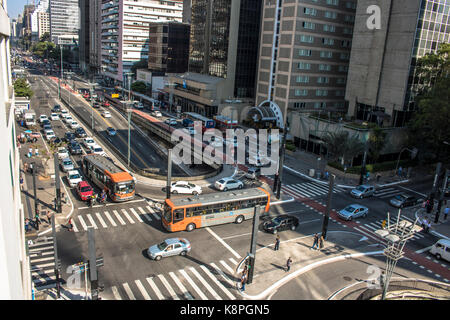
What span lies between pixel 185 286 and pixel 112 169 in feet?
67.0

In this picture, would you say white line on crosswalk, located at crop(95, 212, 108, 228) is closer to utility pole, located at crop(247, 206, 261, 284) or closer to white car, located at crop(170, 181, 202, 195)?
white car, located at crop(170, 181, 202, 195)

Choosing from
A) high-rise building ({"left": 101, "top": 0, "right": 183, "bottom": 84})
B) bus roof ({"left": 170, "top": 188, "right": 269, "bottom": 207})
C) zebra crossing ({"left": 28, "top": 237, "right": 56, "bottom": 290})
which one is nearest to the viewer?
zebra crossing ({"left": 28, "top": 237, "right": 56, "bottom": 290})

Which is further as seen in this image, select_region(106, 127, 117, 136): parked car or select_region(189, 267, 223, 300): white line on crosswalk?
select_region(106, 127, 117, 136): parked car

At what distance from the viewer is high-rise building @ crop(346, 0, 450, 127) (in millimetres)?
59188

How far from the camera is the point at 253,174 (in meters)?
50.0

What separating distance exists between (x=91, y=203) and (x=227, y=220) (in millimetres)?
14474

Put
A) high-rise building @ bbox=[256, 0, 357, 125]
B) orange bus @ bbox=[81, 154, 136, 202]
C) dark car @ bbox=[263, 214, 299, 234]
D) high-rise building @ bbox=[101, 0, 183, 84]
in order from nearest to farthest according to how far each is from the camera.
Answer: dark car @ bbox=[263, 214, 299, 234] < orange bus @ bbox=[81, 154, 136, 202] < high-rise building @ bbox=[256, 0, 357, 125] < high-rise building @ bbox=[101, 0, 183, 84]

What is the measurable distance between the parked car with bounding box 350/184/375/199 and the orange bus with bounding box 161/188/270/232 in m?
14.7

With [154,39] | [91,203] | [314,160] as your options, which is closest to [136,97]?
[154,39]

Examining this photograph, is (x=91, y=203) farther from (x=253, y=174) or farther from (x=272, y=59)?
(x=272, y=59)

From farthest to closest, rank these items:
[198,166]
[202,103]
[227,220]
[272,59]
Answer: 1. [202,103]
2. [272,59]
3. [198,166]
4. [227,220]

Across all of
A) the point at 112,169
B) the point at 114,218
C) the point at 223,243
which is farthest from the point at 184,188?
the point at 223,243

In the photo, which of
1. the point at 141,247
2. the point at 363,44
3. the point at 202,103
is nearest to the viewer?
the point at 141,247

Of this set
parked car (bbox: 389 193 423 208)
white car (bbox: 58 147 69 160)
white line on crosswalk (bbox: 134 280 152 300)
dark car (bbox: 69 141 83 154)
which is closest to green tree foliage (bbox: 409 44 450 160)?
parked car (bbox: 389 193 423 208)
